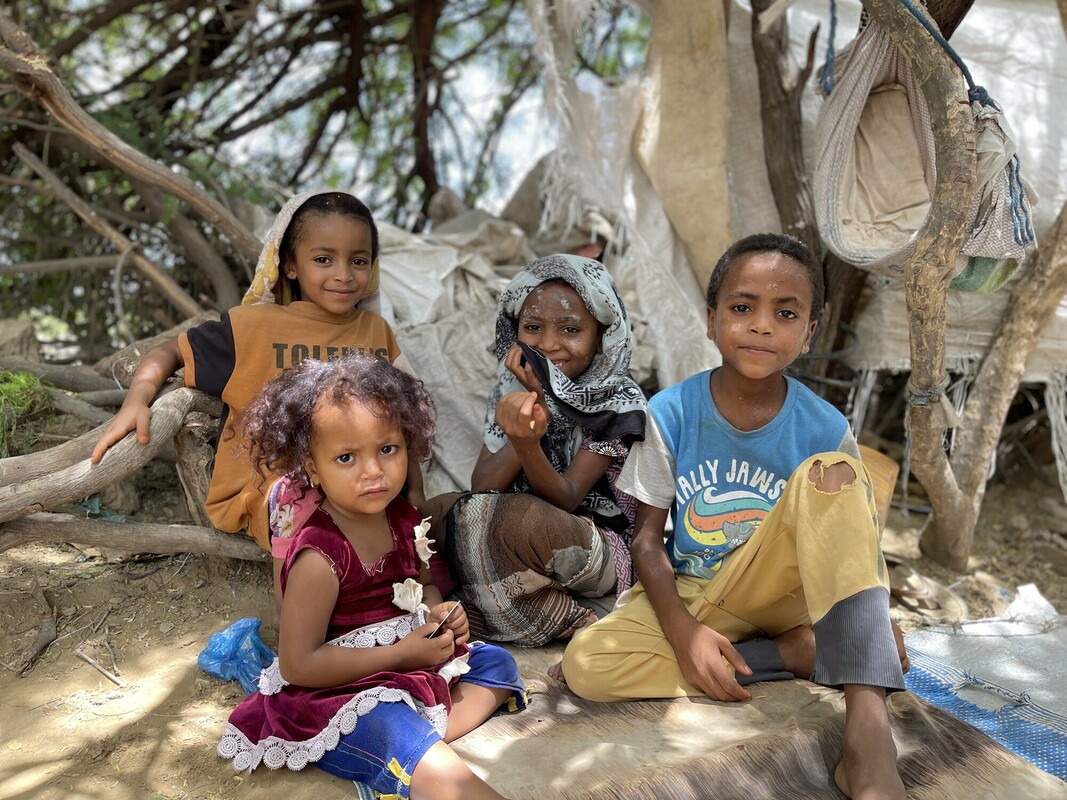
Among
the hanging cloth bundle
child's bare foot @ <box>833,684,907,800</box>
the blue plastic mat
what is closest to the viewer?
child's bare foot @ <box>833,684,907,800</box>

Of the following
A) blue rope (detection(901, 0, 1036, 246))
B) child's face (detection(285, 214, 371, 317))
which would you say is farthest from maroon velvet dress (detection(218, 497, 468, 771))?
blue rope (detection(901, 0, 1036, 246))

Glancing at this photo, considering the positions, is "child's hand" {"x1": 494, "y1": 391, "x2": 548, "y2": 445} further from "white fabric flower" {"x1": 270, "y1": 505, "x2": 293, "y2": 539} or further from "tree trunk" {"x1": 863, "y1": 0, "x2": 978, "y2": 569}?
"tree trunk" {"x1": 863, "y1": 0, "x2": 978, "y2": 569}

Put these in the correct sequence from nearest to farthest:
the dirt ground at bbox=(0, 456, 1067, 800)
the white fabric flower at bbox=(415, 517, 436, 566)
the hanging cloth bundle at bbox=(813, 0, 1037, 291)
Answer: the dirt ground at bbox=(0, 456, 1067, 800) < the white fabric flower at bbox=(415, 517, 436, 566) < the hanging cloth bundle at bbox=(813, 0, 1037, 291)

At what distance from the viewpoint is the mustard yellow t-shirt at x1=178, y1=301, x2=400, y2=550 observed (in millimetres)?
2555

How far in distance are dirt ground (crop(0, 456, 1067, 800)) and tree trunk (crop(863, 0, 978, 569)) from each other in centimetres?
78

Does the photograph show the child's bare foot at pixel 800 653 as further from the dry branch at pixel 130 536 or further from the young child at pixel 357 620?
the dry branch at pixel 130 536

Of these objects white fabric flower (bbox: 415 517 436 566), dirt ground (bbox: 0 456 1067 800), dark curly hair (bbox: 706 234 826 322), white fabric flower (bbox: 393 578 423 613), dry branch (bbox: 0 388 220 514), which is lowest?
dirt ground (bbox: 0 456 1067 800)

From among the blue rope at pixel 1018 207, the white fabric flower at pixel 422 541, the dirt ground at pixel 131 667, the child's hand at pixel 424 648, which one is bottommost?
the dirt ground at pixel 131 667

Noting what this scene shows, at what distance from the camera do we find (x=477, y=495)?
254cm

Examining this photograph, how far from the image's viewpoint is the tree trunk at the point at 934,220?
2.36 metres

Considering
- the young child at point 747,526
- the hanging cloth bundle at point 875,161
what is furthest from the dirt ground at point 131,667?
the hanging cloth bundle at point 875,161

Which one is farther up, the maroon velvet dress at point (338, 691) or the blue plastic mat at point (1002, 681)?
the maroon velvet dress at point (338, 691)

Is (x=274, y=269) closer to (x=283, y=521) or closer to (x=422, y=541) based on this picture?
(x=283, y=521)

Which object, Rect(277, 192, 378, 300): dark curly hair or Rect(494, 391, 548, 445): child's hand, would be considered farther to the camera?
Rect(277, 192, 378, 300): dark curly hair
